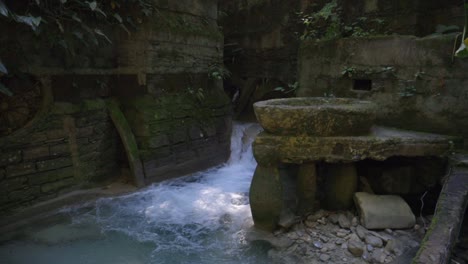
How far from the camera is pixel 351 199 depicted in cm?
378

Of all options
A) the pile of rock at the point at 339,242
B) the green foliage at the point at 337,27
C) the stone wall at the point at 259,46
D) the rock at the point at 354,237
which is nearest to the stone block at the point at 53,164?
the pile of rock at the point at 339,242

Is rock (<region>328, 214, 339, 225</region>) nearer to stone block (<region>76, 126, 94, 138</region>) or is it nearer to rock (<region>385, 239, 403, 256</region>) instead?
rock (<region>385, 239, 403, 256</region>)

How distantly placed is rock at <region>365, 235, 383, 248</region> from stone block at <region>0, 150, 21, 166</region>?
4539 mm

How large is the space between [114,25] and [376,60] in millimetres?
4190

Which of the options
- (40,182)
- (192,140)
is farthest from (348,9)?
(40,182)

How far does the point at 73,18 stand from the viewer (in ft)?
14.0

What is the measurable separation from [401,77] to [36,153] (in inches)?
203

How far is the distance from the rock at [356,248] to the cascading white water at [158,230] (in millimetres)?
934

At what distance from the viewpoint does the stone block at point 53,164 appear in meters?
4.37

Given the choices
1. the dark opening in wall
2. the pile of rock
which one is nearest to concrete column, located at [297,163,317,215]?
the pile of rock

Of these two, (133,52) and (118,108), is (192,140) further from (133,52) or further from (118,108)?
(133,52)

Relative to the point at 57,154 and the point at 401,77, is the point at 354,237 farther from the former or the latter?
the point at 57,154

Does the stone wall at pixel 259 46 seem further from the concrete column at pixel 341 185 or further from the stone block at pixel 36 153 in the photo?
the stone block at pixel 36 153

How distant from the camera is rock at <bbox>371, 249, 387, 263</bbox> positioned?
300 cm
